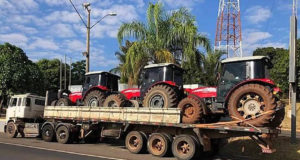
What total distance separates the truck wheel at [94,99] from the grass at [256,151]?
228 inches

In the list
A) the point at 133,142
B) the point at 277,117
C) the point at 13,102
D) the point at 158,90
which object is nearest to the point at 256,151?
the point at 277,117

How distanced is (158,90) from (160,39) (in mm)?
8425

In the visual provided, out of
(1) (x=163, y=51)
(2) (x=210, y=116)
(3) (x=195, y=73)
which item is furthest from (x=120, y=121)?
(3) (x=195, y=73)

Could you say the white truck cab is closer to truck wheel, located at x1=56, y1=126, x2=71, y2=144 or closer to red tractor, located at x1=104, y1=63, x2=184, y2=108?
truck wheel, located at x1=56, y1=126, x2=71, y2=144

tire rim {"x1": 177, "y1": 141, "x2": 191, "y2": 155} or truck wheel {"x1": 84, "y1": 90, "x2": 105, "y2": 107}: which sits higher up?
truck wheel {"x1": 84, "y1": 90, "x2": 105, "y2": 107}

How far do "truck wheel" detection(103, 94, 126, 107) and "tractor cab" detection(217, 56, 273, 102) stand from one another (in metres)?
4.52

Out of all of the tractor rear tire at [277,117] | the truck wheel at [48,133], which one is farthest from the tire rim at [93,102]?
the tractor rear tire at [277,117]

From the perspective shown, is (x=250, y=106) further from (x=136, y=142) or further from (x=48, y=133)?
(x=48, y=133)

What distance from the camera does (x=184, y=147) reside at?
1124 cm

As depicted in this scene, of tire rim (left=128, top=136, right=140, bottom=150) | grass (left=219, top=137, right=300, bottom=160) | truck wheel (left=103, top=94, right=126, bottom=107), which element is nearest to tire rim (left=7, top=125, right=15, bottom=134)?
truck wheel (left=103, top=94, right=126, bottom=107)

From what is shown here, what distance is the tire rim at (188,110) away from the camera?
11430 millimetres

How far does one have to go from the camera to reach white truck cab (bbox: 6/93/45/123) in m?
18.2

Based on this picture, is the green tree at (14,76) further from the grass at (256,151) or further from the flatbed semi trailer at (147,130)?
the grass at (256,151)

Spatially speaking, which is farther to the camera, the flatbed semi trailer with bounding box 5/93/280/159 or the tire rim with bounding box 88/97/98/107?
the tire rim with bounding box 88/97/98/107
